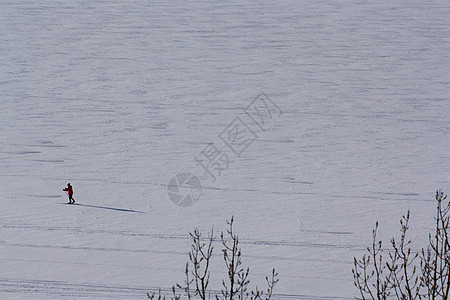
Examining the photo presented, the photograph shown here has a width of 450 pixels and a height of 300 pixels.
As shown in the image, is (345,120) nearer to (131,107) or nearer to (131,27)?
(131,107)

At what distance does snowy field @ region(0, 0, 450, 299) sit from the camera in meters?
9.98

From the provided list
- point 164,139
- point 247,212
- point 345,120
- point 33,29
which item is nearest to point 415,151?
point 345,120

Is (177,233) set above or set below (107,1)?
below

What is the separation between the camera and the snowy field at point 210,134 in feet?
32.7

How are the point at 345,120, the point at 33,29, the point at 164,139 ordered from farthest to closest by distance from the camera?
the point at 33,29
the point at 345,120
the point at 164,139

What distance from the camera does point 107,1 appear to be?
22938mm

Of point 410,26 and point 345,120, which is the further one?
point 410,26

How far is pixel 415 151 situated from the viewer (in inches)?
555

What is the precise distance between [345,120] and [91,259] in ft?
28.3

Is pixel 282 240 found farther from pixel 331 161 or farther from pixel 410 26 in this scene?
pixel 410 26

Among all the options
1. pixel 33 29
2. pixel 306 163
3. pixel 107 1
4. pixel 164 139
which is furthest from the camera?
pixel 107 1

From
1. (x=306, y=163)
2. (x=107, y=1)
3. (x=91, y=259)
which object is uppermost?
(x=107, y=1)

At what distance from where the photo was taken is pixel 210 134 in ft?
48.4

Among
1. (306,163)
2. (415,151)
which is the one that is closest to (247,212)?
(306,163)
